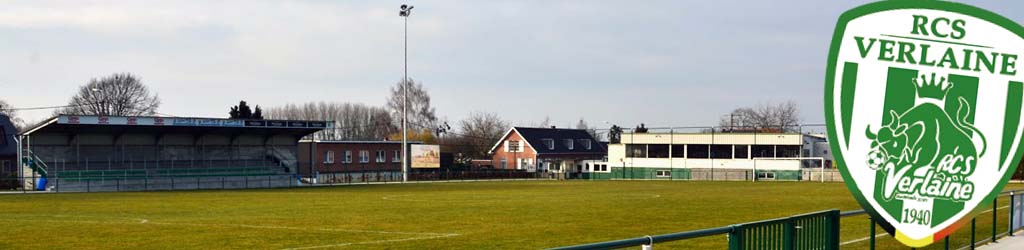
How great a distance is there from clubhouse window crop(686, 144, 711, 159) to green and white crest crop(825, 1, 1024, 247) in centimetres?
10202

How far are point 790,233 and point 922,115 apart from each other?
530 centimetres

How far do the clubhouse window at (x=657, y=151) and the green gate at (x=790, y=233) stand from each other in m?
97.0

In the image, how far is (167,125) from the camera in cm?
7000

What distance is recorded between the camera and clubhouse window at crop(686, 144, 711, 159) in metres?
106

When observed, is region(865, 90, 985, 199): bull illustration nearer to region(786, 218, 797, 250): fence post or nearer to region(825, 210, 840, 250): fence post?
region(786, 218, 797, 250): fence post

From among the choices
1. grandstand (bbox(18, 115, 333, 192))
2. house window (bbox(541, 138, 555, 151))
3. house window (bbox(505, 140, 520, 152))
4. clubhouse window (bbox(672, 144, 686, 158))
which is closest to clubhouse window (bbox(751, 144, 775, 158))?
clubhouse window (bbox(672, 144, 686, 158))

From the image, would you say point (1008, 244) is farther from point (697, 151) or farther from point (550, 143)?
Result: point (550, 143)

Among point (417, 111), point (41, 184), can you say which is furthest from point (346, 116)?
point (41, 184)

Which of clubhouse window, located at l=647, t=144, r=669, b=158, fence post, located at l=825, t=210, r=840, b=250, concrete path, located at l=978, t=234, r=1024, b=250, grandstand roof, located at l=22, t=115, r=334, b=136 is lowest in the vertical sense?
clubhouse window, located at l=647, t=144, r=669, b=158

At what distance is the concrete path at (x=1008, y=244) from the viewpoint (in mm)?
18891

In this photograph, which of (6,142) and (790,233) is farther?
(6,142)

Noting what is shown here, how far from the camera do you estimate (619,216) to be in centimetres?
3294

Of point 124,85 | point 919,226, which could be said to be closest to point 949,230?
point 919,226

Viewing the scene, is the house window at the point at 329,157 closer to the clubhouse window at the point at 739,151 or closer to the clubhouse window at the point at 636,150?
the clubhouse window at the point at 636,150
